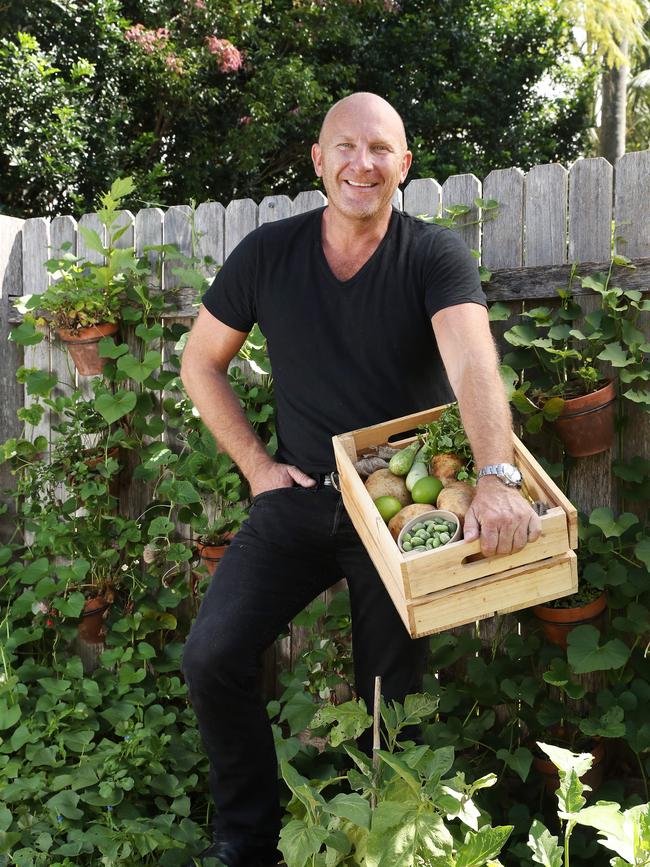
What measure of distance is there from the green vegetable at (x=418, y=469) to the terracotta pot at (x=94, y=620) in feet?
6.33

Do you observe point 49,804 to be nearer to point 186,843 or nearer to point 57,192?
point 186,843

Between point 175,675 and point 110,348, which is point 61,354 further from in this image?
point 175,675

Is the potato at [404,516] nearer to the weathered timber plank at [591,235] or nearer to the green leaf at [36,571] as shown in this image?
the weathered timber plank at [591,235]

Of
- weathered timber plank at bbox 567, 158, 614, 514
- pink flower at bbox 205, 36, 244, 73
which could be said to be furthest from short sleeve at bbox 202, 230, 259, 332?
pink flower at bbox 205, 36, 244, 73

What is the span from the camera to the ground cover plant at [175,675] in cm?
247

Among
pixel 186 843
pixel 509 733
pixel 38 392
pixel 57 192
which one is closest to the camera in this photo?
pixel 186 843

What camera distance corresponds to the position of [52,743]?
10.0 feet

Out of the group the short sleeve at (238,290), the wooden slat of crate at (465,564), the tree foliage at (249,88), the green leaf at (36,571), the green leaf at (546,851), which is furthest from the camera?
the tree foliage at (249,88)

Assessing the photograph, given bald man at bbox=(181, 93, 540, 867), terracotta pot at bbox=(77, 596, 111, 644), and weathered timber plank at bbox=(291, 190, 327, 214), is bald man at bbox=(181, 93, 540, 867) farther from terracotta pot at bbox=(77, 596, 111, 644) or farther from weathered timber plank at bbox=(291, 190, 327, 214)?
terracotta pot at bbox=(77, 596, 111, 644)

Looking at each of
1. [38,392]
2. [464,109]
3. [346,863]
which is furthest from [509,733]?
[464,109]

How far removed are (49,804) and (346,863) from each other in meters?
1.31

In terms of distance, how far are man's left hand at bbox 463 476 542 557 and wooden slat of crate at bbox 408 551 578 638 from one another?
8cm

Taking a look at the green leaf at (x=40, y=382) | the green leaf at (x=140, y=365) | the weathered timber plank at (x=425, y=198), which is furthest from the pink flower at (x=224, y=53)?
the weathered timber plank at (x=425, y=198)

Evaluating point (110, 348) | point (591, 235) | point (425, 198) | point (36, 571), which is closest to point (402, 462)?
point (591, 235)
